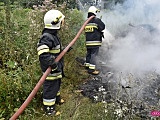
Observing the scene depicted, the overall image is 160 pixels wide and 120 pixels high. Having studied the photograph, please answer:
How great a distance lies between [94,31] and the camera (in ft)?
22.0

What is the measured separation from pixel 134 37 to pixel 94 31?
2.56m

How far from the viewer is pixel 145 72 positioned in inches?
252

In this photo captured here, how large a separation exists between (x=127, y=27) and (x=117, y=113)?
255 inches

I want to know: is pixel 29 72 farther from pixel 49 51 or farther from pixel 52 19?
pixel 52 19

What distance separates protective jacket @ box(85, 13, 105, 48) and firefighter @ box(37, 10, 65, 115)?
1918 mm

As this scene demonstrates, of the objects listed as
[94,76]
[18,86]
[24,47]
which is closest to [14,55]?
[24,47]

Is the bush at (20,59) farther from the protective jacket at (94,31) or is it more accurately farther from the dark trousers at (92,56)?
the protective jacket at (94,31)

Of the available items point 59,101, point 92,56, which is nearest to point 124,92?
point 59,101

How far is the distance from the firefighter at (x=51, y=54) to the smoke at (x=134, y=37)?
2117 mm

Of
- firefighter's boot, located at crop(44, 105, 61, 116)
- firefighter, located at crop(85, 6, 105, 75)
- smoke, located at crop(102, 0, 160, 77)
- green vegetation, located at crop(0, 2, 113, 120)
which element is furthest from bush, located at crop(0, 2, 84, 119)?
smoke, located at crop(102, 0, 160, 77)

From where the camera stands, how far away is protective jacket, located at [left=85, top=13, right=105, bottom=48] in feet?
22.0

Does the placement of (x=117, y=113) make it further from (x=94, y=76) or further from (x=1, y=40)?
(x=1, y=40)

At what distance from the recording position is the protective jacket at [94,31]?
6.69 m

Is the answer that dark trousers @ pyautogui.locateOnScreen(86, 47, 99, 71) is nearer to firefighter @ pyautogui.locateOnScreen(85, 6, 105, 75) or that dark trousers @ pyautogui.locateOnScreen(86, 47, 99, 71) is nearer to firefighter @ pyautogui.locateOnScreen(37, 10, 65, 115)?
firefighter @ pyautogui.locateOnScreen(85, 6, 105, 75)
